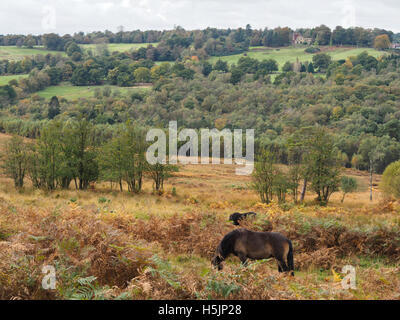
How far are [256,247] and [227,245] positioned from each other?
674mm

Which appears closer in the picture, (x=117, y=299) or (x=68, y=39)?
(x=117, y=299)

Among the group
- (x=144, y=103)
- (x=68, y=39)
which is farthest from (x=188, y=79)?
(x=68, y=39)

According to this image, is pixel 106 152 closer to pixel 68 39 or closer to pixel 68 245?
pixel 68 245

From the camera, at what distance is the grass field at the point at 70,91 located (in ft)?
391

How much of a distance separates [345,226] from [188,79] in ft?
477

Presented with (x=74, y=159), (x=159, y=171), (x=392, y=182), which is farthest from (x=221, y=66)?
(x=74, y=159)

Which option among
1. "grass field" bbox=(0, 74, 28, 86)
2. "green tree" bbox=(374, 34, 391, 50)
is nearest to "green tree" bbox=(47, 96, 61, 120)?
"grass field" bbox=(0, 74, 28, 86)

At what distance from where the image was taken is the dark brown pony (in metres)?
8.18

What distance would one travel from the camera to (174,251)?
1030 cm

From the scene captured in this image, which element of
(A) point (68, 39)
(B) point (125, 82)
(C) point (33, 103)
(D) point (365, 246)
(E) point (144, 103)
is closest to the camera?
Answer: (D) point (365, 246)

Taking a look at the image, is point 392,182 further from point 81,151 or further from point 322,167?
point 81,151

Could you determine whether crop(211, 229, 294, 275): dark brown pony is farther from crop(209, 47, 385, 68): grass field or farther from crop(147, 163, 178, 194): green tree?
crop(209, 47, 385, 68): grass field

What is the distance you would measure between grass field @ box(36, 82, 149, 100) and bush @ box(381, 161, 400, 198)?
101042mm
